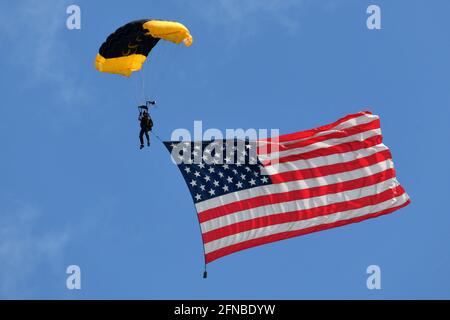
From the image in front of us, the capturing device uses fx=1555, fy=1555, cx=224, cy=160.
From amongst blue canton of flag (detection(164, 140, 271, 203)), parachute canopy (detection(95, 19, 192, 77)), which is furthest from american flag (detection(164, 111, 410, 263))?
parachute canopy (detection(95, 19, 192, 77))

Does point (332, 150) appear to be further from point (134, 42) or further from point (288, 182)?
point (134, 42)

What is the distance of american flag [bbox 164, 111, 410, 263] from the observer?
185 ft

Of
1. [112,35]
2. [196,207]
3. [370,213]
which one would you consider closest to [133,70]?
[112,35]

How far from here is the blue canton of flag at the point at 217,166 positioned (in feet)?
185

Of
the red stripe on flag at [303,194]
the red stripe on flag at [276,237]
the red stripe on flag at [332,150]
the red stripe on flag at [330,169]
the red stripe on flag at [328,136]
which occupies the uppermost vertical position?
the red stripe on flag at [328,136]

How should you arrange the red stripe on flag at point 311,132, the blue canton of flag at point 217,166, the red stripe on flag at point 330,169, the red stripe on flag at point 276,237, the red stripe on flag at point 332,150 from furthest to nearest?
the red stripe on flag at point 311,132, the red stripe on flag at point 332,150, the red stripe on flag at point 330,169, the blue canton of flag at point 217,166, the red stripe on flag at point 276,237

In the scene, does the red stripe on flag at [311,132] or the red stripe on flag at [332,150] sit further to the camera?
the red stripe on flag at [311,132]

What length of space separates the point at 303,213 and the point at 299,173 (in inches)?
65.1

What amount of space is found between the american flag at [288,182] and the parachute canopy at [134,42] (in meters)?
3.34

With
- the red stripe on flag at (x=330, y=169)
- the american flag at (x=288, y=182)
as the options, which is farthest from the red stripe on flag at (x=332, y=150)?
the red stripe on flag at (x=330, y=169)

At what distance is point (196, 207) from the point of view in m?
55.8

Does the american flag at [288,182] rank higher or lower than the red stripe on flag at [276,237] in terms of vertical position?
higher

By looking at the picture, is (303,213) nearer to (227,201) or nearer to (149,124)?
(227,201)

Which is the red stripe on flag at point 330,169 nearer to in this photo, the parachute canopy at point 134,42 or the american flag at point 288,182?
the american flag at point 288,182
